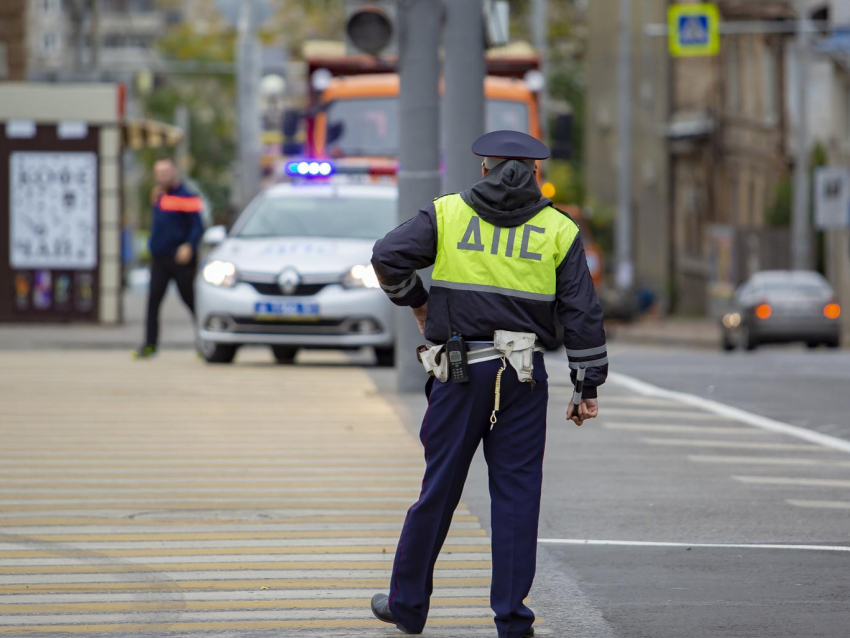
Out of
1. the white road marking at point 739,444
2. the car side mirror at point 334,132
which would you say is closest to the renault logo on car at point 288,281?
the white road marking at point 739,444

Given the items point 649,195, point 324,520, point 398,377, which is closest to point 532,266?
point 324,520

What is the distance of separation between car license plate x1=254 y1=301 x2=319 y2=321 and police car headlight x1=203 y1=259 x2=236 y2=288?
0.37 meters

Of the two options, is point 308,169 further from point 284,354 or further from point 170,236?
point 284,354

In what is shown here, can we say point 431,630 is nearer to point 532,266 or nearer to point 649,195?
point 532,266

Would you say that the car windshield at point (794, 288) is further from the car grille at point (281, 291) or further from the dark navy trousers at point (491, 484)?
the dark navy trousers at point (491, 484)

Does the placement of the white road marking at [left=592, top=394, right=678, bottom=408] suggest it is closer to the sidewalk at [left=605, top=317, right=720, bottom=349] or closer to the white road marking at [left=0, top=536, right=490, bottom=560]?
the white road marking at [left=0, top=536, right=490, bottom=560]

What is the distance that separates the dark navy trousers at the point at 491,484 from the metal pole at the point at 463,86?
7.62m

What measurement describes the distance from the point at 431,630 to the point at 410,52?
7684 millimetres

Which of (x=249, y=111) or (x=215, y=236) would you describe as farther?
(x=249, y=111)

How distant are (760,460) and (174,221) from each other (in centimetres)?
737

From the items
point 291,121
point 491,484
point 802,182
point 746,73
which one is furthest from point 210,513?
point 746,73

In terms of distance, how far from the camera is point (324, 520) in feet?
26.0

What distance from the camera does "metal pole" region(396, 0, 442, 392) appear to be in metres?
12.9

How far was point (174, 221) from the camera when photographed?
15945mm
